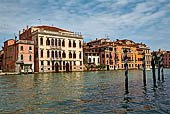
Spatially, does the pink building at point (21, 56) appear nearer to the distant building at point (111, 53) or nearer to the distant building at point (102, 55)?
the distant building at point (111, 53)

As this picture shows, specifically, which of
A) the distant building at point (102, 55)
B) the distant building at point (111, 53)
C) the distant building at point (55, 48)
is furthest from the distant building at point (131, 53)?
the distant building at point (55, 48)

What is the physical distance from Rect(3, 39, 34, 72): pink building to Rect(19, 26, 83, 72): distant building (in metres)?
1.94

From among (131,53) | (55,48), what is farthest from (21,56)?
(131,53)

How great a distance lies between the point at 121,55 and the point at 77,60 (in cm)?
2156

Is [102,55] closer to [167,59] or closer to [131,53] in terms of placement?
[131,53]

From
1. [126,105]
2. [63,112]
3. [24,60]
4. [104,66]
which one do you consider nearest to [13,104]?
[63,112]

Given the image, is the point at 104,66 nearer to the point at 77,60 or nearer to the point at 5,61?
the point at 77,60

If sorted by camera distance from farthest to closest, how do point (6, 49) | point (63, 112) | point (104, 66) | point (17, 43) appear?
1. point (104, 66)
2. point (6, 49)
3. point (17, 43)
4. point (63, 112)

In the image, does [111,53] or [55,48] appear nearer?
[55,48]

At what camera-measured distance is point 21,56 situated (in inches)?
1689

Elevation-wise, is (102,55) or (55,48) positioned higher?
(55,48)

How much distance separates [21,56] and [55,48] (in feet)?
29.4

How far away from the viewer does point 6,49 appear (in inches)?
1962

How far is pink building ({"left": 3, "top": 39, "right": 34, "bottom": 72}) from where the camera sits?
4259 centimetres
